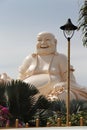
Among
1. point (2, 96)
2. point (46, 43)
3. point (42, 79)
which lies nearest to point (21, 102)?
point (2, 96)

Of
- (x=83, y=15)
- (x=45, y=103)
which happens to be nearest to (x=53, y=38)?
(x=45, y=103)

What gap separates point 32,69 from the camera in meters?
28.7

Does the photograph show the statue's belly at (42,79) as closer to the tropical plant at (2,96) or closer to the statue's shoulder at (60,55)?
the statue's shoulder at (60,55)

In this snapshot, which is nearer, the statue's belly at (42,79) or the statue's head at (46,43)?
the statue's belly at (42,79)

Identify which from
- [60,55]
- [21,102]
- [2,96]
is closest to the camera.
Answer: [21,102]

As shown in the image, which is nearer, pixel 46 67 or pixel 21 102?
pixel 21 102

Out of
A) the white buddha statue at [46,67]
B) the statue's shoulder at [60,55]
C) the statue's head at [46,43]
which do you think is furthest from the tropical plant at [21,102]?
the statue's shoulder at [60,55]

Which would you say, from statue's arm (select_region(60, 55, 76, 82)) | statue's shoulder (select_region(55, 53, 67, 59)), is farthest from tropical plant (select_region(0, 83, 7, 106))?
statue's shoulder (select_region(55, 53, 67, 59))

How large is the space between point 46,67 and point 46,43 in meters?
1.71

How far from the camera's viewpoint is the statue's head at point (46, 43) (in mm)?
28445

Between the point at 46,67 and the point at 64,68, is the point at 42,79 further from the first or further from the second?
the point at 64,68

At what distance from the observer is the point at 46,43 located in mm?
28438

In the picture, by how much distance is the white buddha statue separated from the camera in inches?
1075

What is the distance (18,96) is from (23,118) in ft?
3.17
